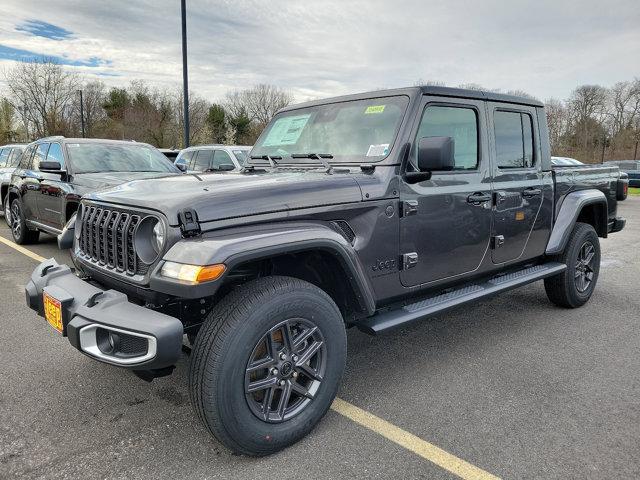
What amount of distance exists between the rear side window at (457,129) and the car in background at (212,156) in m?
6.88

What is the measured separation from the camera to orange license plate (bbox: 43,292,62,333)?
246cm

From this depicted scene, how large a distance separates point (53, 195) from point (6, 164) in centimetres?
583

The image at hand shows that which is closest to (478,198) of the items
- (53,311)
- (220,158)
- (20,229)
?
(53,311)

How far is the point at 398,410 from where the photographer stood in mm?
2855

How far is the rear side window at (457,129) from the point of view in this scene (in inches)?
128

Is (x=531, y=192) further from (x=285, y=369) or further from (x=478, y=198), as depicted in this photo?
(x=285, y=369)

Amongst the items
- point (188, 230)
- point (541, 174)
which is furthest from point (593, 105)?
point (188, 230)

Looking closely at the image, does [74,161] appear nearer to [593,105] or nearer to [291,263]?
[291,263]

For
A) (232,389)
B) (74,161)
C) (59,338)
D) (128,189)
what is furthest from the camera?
(74,161)

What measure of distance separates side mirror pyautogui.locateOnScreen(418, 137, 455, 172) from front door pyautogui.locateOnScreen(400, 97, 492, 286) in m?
0.18

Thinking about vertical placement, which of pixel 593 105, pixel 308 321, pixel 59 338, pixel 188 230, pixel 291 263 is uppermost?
pixel 593 105

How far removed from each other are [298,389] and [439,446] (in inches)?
30.8

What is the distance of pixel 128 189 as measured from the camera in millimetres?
2773

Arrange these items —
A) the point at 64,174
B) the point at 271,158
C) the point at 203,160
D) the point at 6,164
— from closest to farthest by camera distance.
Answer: the point at 271,158, the point at 64,174, the point at 203,160, the point at 6,164
